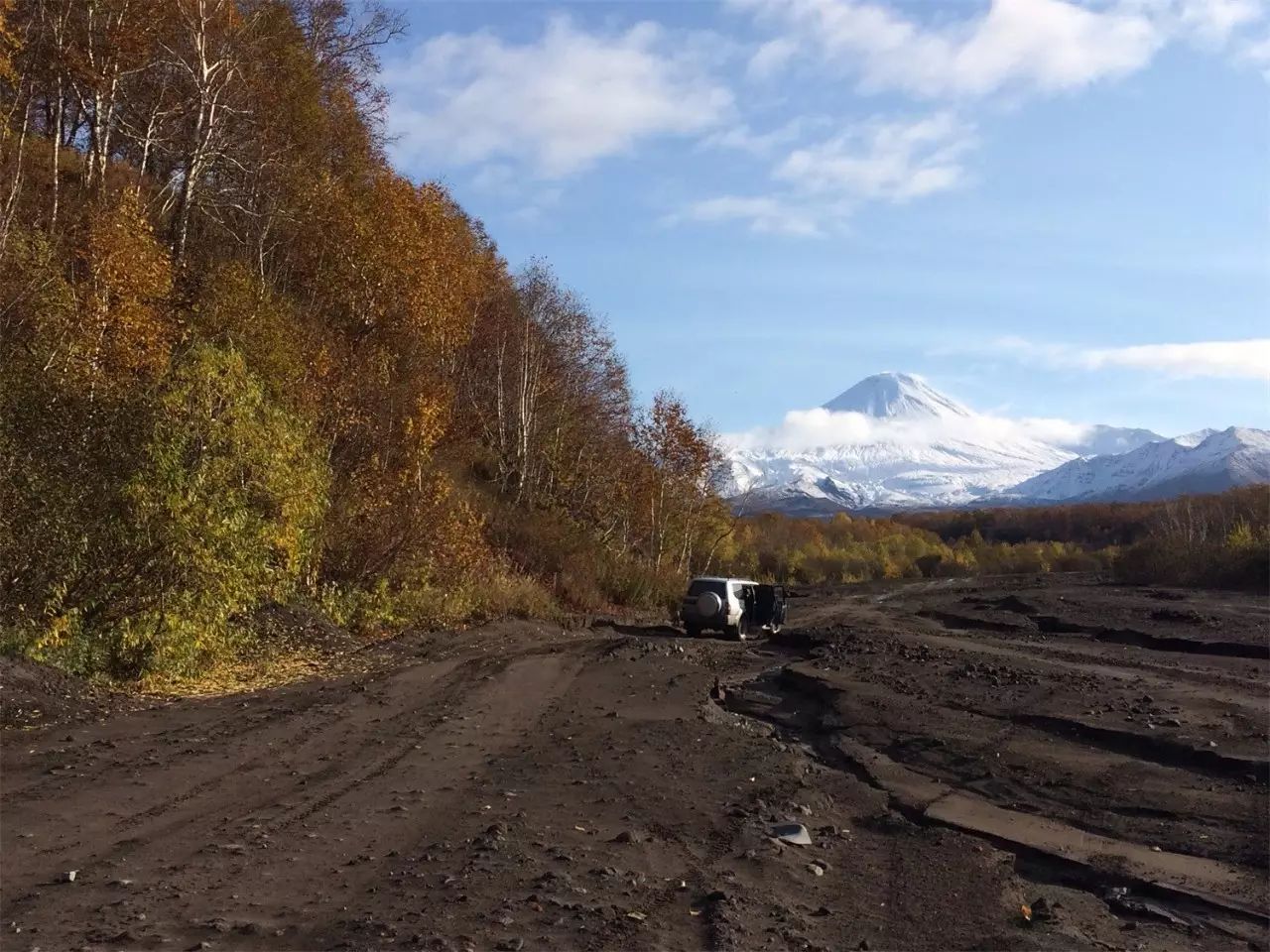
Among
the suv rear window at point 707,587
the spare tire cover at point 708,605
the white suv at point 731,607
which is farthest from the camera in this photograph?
the suv rear window at point 707,587

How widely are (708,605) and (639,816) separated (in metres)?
20.5

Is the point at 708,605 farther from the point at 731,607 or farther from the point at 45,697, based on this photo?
the point at 45,697

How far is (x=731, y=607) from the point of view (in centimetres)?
2962

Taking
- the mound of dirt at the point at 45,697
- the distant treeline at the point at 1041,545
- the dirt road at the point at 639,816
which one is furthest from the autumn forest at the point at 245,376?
the distant treeline at the point at 1041,545

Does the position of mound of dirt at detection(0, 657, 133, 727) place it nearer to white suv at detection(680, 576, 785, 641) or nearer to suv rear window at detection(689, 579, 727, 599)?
white suv at detection(680, 576, 785, 641)

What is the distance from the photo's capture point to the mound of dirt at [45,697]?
11.2m

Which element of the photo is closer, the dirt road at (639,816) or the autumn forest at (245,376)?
the dirt road at (639,816)

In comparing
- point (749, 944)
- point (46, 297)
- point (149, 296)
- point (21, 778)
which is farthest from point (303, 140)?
point (749, 944)

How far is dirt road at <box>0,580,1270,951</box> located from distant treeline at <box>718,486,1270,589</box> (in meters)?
31.3

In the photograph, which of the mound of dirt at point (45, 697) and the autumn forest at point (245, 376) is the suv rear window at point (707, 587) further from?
the mound of dirt at point (45, 697)

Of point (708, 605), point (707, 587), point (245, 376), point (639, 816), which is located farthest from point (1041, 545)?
point (639, 816)

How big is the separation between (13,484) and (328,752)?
17.6 ft

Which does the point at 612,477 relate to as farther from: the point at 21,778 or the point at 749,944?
the point at 749,944

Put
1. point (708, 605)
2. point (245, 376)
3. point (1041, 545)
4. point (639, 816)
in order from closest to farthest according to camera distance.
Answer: point (639, 816) < point (245, 376) < point (708, 605) < point (1041, 545)
